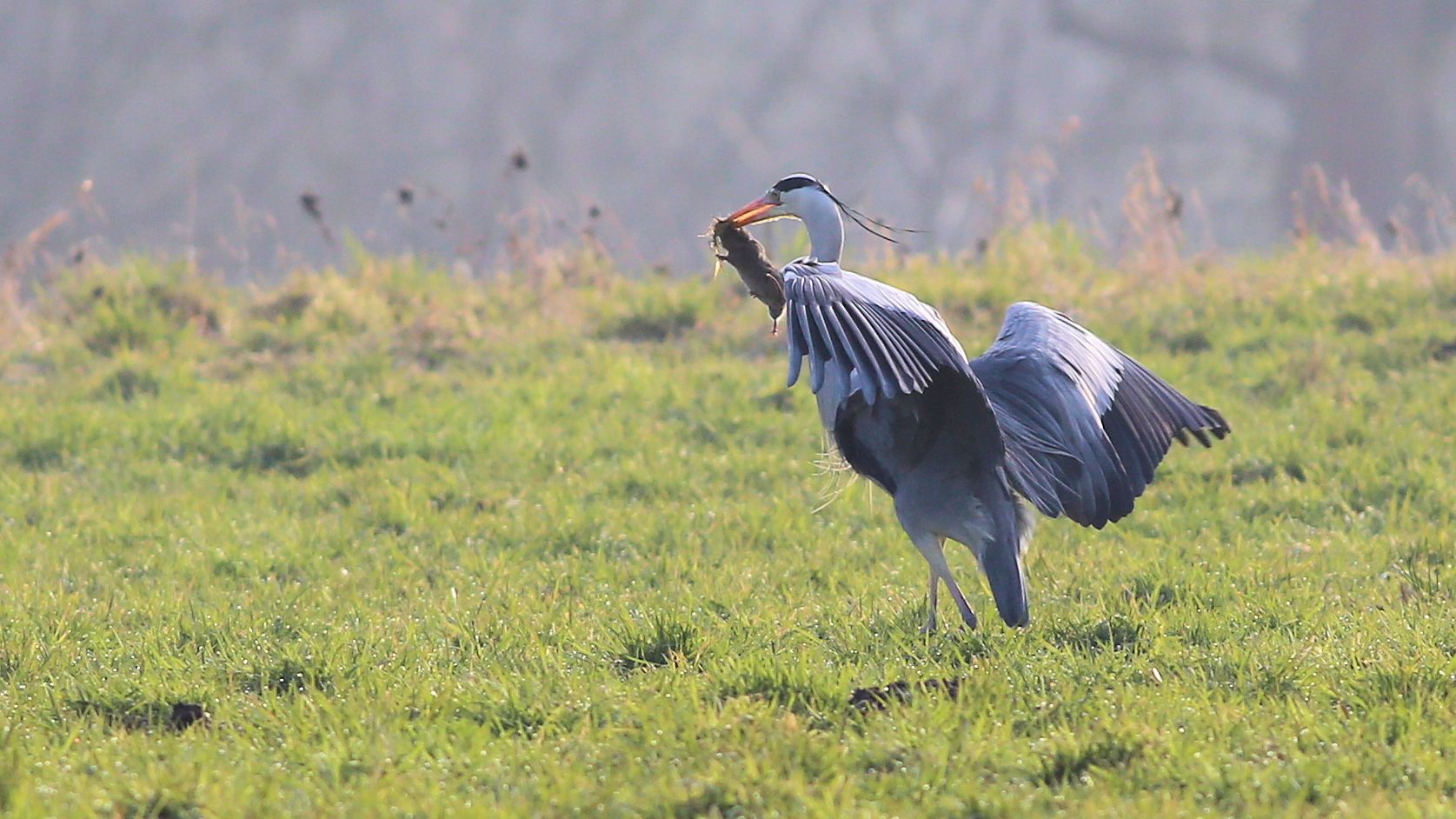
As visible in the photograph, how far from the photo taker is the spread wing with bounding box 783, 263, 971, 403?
12.9 feet

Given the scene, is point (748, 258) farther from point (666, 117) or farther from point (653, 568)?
point (666, 117)

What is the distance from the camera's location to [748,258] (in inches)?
201

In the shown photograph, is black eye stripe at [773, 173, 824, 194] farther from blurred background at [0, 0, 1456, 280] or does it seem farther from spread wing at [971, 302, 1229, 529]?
blurred background at [0, 0, 1456, 280]

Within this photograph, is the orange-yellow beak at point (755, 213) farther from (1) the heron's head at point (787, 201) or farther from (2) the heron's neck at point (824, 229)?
(2) the heron's neck at point (824, 229)

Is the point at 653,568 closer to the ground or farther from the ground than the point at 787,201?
closer to the ground

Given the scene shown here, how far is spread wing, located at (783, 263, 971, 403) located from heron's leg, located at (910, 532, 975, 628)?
0.51m

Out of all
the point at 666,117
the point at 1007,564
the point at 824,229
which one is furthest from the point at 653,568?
the point at 666,117

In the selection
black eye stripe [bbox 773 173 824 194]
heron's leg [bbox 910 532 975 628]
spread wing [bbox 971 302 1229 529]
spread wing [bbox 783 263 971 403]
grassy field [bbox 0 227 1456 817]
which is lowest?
grassy field [bbox 0 227 1456 817]

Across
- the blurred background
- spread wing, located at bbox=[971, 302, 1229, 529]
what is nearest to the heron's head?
spread wing, located at bbox=[971, 302, 1229, 529]

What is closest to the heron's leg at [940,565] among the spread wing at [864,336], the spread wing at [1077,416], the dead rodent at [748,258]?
the spread wing at [1077,416]

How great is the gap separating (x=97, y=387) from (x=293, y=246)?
430 inches

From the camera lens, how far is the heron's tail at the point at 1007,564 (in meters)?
4.41

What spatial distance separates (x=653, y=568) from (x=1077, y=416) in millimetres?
1635

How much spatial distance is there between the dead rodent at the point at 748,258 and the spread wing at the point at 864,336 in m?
0.75
